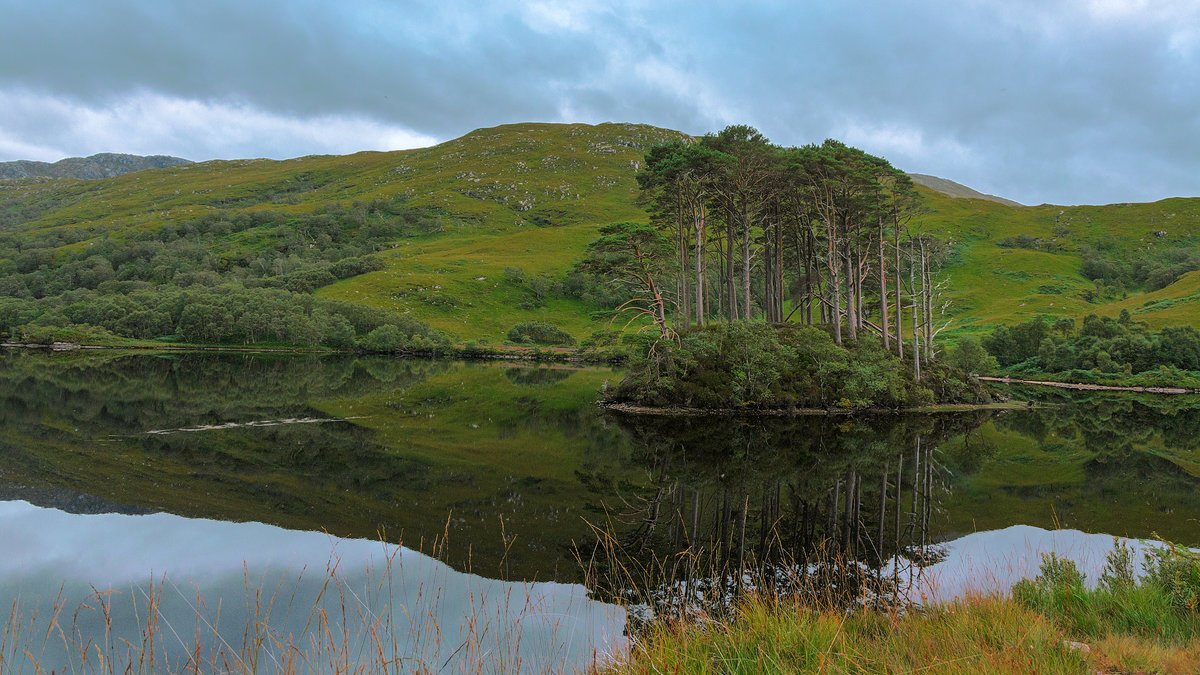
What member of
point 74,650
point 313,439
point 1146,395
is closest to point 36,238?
point 313,439

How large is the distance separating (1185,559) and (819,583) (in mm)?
4789

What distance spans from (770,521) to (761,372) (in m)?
22.6

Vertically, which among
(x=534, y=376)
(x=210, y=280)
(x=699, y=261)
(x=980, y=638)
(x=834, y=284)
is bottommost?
(x=534, y=376)

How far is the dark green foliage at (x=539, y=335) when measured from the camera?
4289 inches

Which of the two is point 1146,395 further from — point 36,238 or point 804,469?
point 36,238

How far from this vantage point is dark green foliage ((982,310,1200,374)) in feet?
213

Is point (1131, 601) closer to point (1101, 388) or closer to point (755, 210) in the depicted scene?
point (755, 210)

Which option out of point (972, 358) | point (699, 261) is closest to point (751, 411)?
point (699, 261)

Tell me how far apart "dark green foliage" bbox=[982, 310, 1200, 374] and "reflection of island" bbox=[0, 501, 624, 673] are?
81.1 metres

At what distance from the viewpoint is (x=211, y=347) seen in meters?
95.8

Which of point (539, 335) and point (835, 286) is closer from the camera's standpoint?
point (835, 286)

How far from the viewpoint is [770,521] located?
566 inches

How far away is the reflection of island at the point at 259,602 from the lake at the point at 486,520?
2.5 inches

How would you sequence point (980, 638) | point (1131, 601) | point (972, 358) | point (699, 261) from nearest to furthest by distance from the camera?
point (980, 638) < point (1131, 601) < point (699, 261) < point (972, 358)
